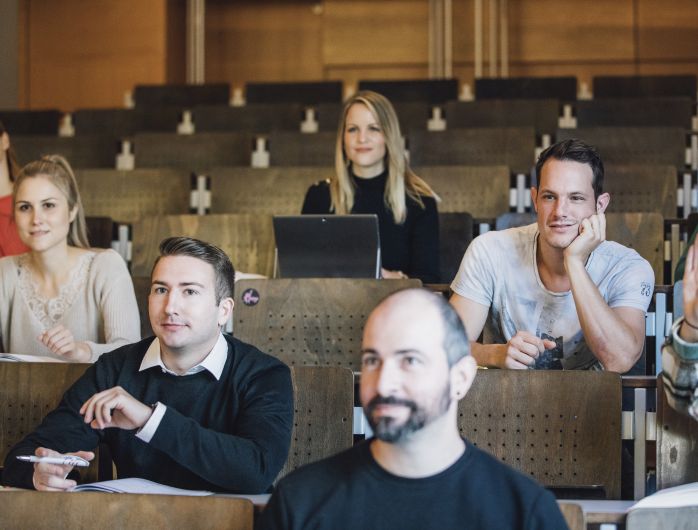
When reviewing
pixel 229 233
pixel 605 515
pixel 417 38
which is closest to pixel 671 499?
pixel 605 515

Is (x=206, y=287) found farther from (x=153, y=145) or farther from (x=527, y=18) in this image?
(x=527, y=18)

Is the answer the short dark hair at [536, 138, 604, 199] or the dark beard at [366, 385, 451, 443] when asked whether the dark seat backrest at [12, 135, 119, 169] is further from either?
the dark beard at [366, 385, 451, 443]

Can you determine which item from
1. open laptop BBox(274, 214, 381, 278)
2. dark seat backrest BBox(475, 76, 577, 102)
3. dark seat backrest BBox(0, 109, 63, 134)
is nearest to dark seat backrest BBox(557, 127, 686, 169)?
dark seat backrest BBox(475, 76, 577, 102)

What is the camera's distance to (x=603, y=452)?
6.47 ft

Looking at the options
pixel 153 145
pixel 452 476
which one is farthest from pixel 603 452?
pixel 153 145

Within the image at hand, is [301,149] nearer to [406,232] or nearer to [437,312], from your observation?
[406,232]

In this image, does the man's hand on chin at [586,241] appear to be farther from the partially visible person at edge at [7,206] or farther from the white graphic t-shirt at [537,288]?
the partially visible person at edge at [7,206]

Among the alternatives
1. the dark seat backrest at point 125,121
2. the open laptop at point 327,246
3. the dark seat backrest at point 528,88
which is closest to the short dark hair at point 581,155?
the open laptop at point 327,246

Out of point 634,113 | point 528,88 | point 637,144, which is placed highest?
point 528,88

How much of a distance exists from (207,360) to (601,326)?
31.7 inches

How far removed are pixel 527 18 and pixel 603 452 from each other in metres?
5.80

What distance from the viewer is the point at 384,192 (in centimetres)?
346

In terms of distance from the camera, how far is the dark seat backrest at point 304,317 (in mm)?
2682

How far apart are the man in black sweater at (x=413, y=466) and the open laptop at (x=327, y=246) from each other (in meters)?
1.48
